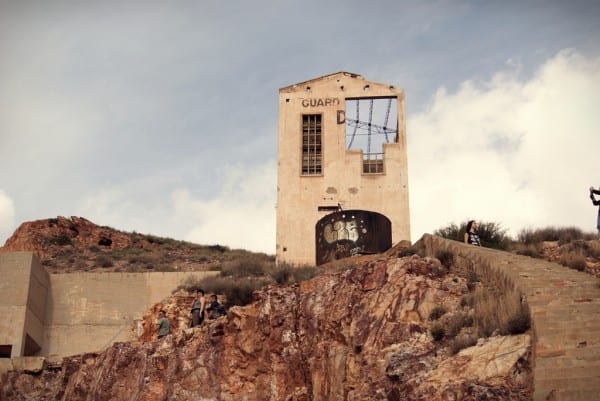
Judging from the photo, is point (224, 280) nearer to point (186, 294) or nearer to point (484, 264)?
point (186, 294)

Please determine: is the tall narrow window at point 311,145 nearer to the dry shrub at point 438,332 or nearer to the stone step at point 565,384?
the dry shrub at point 438,332

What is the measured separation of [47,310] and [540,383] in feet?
64.8

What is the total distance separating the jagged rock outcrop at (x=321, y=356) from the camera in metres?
16.8

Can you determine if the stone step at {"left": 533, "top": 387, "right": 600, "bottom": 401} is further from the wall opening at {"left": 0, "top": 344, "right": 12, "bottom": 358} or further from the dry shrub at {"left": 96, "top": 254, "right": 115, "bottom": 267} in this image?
the dry shrub at {"left": 96, "top": 254, "right": 115, "bottom": 267}

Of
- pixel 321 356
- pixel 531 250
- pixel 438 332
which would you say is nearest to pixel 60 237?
pixel 321 356

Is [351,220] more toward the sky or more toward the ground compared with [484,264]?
more toward the sky

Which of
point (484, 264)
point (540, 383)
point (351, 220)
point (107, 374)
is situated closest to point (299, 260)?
point (351, 220)

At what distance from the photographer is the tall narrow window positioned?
39.3 m

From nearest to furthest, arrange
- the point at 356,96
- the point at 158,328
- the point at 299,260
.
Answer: the point at 158,328, the point at 299,260, the point at 356,96

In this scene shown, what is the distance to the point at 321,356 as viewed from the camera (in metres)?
Answer: 21.4

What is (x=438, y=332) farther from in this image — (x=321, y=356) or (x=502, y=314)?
(x=321, y=356)

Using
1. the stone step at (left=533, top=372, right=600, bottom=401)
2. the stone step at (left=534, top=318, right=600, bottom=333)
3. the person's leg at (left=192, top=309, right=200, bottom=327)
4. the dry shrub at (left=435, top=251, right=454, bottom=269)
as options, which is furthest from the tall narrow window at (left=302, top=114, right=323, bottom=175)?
the stone step at (left=533, top=372, right=600, bottom=401)

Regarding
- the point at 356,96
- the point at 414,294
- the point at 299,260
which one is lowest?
the point at 414,294

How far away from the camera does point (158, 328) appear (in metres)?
27.8
